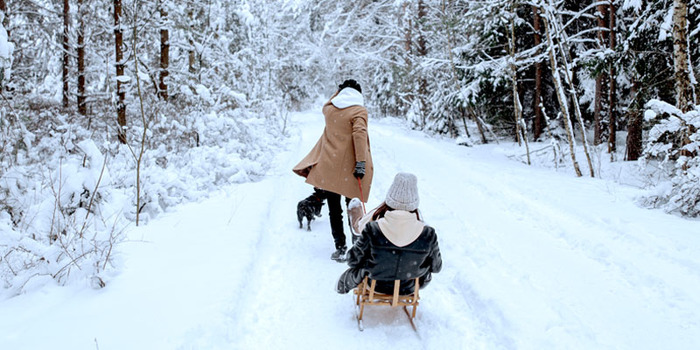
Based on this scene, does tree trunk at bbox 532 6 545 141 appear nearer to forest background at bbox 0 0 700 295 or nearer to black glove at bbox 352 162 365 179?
forest background at bbox 0 0 700 295

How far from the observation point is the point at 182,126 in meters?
8.43

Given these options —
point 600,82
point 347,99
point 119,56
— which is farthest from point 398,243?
point 600,82

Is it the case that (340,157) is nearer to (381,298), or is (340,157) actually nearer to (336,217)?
(336,217)

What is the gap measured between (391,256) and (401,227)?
0.24m

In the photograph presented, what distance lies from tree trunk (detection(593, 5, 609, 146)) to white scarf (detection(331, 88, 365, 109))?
7.78 meters

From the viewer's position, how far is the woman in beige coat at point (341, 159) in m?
4.54

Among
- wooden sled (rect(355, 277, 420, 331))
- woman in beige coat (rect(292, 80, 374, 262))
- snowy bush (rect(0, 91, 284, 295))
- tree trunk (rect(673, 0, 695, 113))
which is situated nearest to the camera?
wooden sled (rect(355, 277, 420, 331))

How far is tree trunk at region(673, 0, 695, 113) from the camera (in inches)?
236

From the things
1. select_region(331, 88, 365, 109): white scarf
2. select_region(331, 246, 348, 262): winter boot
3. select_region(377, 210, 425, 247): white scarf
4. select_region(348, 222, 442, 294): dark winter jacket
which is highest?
select_region(331, 88, 365, 109): white scarf

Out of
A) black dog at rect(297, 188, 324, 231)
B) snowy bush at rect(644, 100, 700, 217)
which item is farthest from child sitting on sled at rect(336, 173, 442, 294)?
snowy bush at rect(644, 100, 700, 217)

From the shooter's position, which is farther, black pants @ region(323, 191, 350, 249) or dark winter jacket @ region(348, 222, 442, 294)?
black pants @ region(323, 191, 350, 249)

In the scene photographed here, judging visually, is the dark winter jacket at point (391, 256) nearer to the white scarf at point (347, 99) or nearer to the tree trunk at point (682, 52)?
the white scarf at point (347, 99)

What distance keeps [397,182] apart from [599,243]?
288 cm

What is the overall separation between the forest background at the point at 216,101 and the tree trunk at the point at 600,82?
0.22ft
